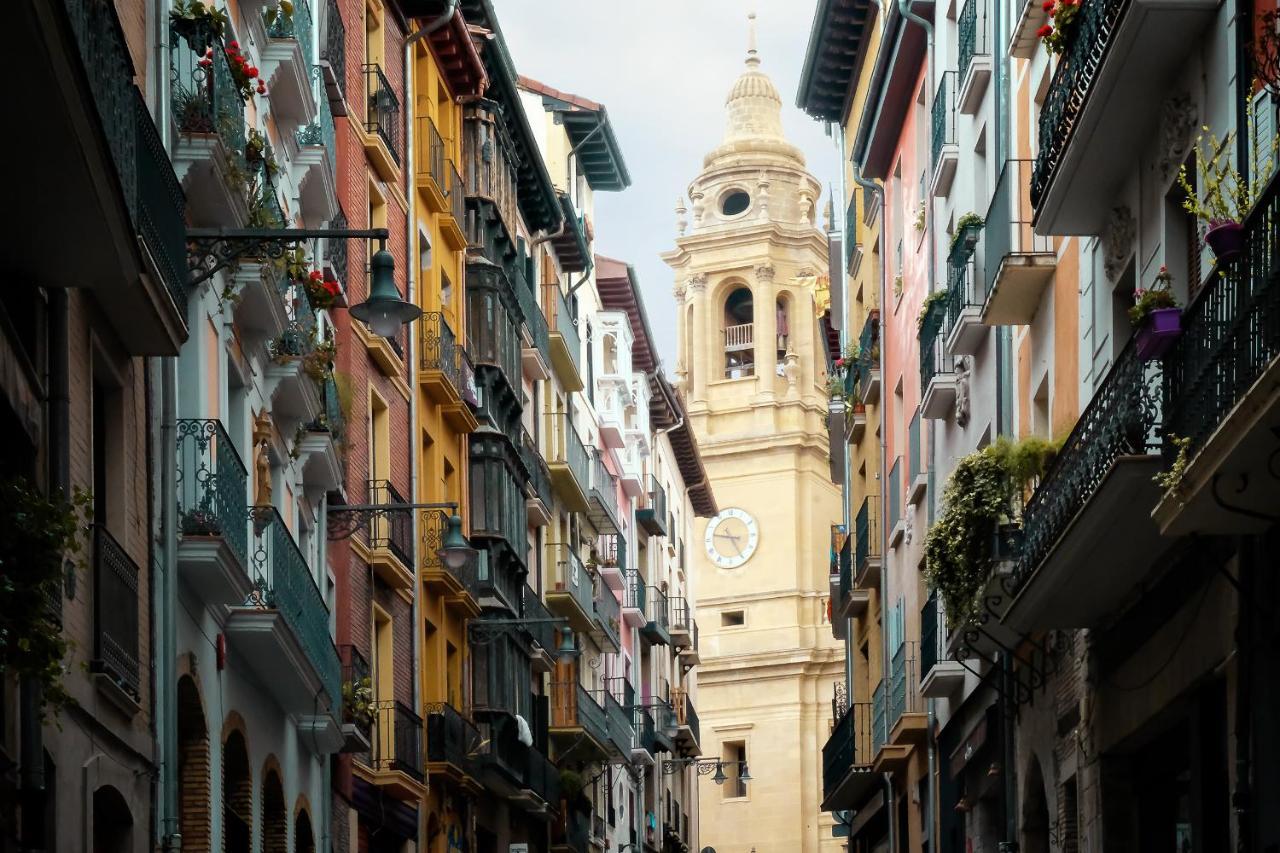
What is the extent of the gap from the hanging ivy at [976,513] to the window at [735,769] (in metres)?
69.7

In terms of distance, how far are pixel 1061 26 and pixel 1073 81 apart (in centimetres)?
42

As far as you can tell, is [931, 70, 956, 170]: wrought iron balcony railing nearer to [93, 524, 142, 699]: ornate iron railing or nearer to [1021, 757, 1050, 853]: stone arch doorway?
[1021, 757, 1050, 853]: stone arch doorway

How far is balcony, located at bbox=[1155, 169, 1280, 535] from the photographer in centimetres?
1298

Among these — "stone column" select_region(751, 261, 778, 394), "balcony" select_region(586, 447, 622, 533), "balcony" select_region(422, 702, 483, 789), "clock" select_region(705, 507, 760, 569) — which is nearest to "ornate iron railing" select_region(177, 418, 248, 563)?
"balcony" select_region(422, 702, 483, 789)

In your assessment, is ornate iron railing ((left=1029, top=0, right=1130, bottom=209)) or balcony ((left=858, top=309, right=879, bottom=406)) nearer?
ornate iron railing ((left=1029, top=0, right=1130, bottom=209))

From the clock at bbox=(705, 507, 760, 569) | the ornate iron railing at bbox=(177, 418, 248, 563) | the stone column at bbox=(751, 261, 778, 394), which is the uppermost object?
the stone column at bbox=(751, 261, 778, 394)

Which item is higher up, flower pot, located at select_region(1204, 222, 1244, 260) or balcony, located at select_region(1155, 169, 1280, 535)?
flower pot, located at select_region(1204, 222, 1244, 260)

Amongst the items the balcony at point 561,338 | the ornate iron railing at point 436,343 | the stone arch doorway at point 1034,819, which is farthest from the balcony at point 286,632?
the balcony at point 561,338

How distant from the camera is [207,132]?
66.2ft

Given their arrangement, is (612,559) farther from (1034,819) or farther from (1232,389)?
(1232,389)

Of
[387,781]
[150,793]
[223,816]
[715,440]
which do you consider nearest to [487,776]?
[387,781]

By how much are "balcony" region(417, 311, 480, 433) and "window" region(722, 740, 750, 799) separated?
183 feet

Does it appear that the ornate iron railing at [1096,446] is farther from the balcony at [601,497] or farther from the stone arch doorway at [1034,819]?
the balcony at [601,497]

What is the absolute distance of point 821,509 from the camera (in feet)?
316
